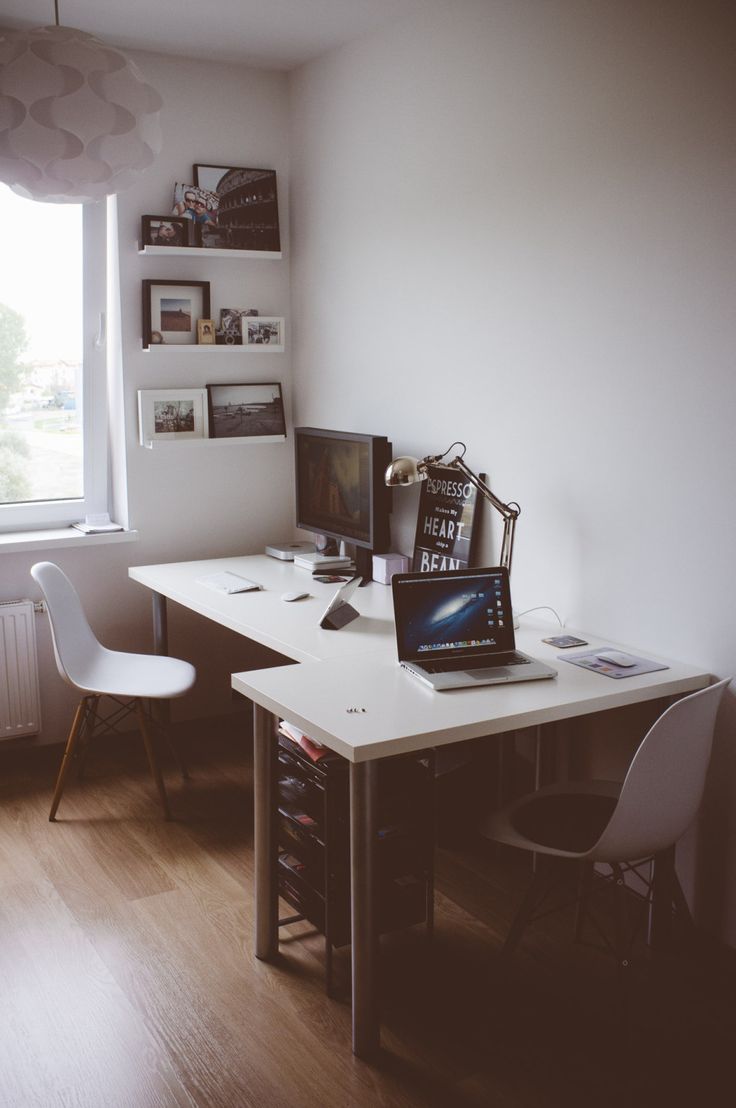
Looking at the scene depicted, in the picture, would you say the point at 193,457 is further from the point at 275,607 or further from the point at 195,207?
the point at 275,607

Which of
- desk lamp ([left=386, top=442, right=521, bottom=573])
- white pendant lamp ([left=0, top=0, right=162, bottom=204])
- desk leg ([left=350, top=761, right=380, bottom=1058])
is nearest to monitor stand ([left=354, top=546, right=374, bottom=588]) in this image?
desk lamp ([left=386, top=442, right=521, bottom=573])

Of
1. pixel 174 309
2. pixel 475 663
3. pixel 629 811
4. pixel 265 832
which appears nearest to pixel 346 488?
pixel 174 309

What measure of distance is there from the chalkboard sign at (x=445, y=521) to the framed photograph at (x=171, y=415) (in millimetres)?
1121

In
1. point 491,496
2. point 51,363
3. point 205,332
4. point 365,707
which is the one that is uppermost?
point 205,332

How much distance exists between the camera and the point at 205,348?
4.05 meters

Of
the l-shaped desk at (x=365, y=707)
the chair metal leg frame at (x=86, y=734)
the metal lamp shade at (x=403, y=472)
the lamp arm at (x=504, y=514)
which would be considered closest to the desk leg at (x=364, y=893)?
the l-shaped desk at (x=365, y=707)

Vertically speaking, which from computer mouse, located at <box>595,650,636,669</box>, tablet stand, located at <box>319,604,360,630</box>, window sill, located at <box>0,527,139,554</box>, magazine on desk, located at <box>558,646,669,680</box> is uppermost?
window sill, located at <box>0,527,139,554</box>

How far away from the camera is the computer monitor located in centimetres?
354

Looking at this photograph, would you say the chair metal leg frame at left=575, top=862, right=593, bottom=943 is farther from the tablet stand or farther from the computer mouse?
the tablet stand

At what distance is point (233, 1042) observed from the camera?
7.53ft

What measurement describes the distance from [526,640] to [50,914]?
1.55 m

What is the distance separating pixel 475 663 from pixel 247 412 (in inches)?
80.9

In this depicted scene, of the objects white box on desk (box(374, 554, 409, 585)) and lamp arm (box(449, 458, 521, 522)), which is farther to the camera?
white box on desk (box(374, 554, 409, 585))

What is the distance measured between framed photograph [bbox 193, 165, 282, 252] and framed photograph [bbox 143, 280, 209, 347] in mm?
194
